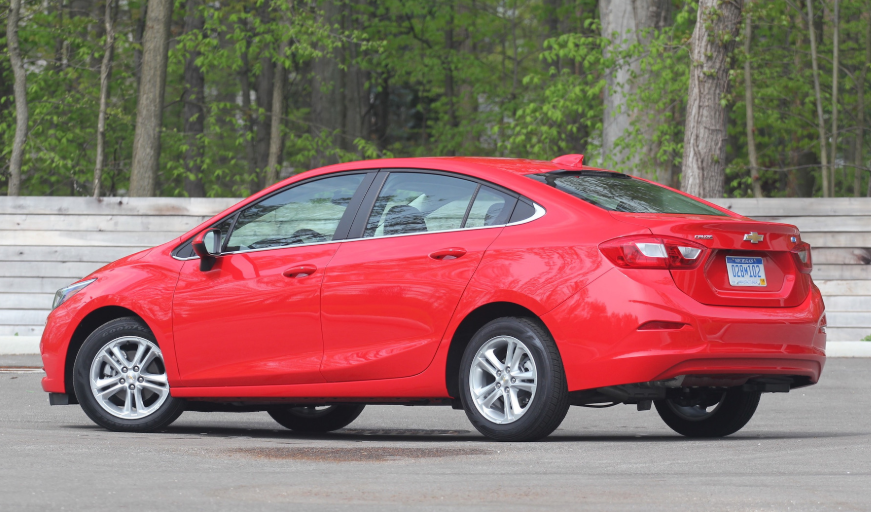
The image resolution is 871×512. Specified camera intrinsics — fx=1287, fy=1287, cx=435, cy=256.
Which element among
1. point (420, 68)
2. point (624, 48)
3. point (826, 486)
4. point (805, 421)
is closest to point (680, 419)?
point (805, 421)

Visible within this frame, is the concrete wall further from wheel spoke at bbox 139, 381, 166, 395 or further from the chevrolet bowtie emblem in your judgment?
the chevrolet bowtie emblem

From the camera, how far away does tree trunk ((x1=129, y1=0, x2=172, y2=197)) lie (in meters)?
19.6

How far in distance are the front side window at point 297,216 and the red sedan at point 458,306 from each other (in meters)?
0.01

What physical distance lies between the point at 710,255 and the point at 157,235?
9.93 metres

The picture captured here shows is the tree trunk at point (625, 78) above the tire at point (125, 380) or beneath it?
above

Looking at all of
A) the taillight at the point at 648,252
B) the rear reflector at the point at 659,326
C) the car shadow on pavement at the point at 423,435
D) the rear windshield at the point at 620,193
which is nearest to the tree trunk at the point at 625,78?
the car shadow on pavement at the point at 423,435

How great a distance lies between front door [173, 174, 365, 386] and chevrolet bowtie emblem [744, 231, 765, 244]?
217 cm

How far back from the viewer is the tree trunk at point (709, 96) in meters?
15.3

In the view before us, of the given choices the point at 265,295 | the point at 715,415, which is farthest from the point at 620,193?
the point at 265,295

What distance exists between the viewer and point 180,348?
753cm

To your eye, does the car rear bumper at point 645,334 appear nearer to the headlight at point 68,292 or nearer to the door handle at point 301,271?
the door handle at point 301,271

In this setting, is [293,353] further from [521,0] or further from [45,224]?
[521,0]

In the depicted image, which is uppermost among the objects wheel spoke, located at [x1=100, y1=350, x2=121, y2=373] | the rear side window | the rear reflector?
the rear side window

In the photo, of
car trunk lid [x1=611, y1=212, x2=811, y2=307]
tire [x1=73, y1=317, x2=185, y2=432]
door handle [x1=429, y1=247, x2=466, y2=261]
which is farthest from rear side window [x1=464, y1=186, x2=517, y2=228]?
tire [x1=73, y1=317, x2=185, y2=432]
